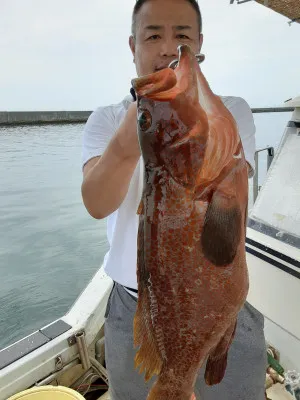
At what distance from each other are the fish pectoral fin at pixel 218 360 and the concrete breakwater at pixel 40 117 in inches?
2029

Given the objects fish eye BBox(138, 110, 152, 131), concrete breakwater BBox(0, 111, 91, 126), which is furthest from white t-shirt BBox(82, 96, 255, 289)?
concrete breakwater BBox(0, 111, 91, 126)

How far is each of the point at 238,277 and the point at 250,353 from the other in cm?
73

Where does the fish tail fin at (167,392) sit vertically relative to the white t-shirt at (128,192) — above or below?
below

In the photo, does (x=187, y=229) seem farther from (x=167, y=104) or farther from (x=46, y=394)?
(x=46, y=394)

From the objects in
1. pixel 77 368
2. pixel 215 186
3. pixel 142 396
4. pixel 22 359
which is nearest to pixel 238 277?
pixel 215 186

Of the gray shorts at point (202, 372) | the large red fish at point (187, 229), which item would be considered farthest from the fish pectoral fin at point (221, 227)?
the gray shorts at point (202, 372)

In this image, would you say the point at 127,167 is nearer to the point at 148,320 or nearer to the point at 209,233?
the point at 209,233

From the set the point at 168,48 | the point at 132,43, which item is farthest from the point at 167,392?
the point at 132,43

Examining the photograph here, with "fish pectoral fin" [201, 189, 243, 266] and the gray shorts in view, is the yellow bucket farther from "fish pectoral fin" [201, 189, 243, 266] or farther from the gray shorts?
"fish pectoral fin" [201, 189, 243, 266]

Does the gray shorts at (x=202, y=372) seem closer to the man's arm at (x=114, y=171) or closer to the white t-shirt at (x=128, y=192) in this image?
the white t-shirt at (x=128, y=192)

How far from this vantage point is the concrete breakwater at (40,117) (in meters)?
49.3

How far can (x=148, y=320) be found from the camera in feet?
4.47

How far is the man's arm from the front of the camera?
50.8 inches

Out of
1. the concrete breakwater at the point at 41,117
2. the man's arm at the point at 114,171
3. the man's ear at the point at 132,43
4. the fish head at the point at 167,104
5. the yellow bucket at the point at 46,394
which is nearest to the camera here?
the fish head at the point at 167,104
